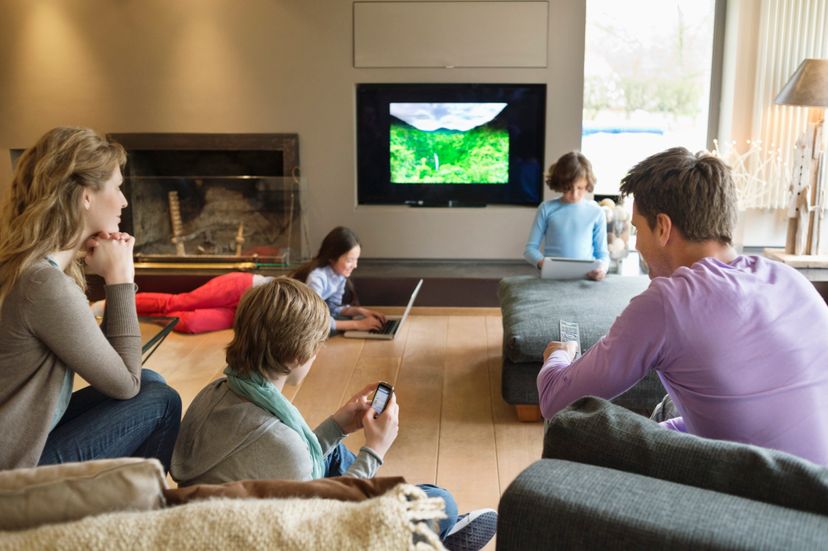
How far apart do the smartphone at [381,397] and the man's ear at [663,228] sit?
67 cm

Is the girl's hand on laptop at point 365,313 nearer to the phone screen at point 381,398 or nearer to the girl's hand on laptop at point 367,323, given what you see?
the girl's hand on laptop at point 367,323

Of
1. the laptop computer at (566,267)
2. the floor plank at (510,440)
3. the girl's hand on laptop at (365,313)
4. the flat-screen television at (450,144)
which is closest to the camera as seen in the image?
the floor plank at (510,440)

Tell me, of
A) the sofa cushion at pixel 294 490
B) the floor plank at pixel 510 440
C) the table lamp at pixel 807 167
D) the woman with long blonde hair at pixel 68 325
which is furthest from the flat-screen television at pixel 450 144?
the sofa cushion at pixel 294 490

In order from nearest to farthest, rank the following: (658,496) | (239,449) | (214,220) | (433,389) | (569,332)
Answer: (658,496)
(239,449)
(569,332)
(433,389)
(214,220)

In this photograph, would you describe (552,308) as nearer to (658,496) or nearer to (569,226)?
(569,226)

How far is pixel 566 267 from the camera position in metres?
4.08

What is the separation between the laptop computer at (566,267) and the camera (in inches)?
159

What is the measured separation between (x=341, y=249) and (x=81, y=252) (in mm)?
2204

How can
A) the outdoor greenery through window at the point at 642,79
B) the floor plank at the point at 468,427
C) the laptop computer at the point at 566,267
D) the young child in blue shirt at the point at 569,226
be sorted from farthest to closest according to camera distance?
the outdoor greenery through window at the point at 642,79
the young child in blue shirt at the point at 569,226
the laptop computer at the point at 566,267
the floor plank at the point at 468,427

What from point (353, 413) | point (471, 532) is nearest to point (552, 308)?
point (471, 532)

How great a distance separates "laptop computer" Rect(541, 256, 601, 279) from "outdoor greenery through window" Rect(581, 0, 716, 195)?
5.75 feet

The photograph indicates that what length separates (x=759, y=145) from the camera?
544 cm

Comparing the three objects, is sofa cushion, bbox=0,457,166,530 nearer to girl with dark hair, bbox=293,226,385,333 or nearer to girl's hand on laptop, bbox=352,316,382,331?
girl with dark hair, bbox=293,226,385,333

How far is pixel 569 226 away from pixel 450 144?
1509 mm
